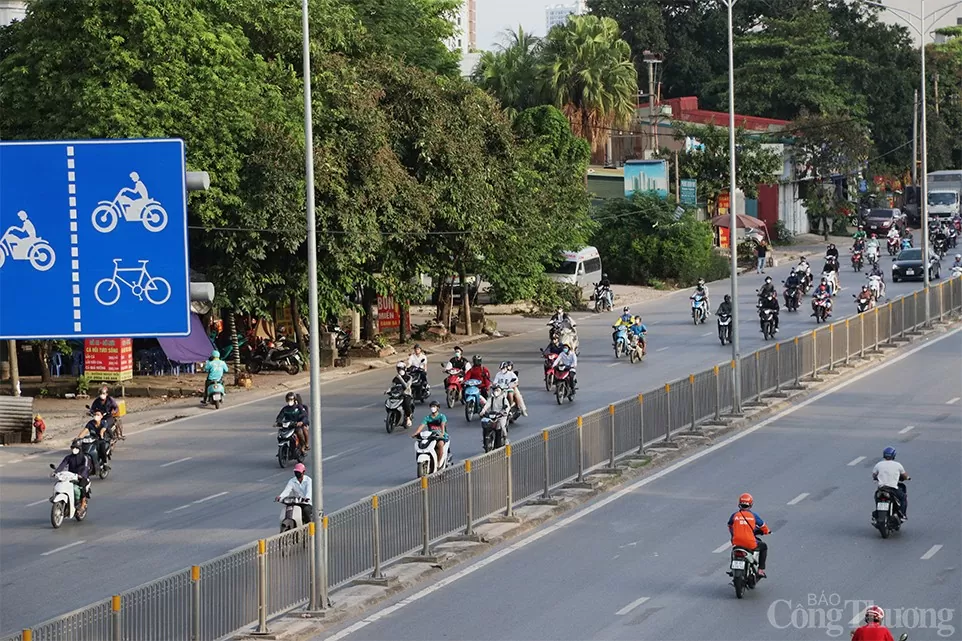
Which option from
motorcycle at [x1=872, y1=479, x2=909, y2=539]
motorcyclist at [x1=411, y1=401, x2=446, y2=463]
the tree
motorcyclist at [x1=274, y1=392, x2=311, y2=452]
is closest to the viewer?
motorcycle at [x1=872, y1=479, x2=909, y2=539]

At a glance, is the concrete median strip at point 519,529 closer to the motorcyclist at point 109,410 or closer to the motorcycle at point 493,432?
the motorcycle at point 493,432

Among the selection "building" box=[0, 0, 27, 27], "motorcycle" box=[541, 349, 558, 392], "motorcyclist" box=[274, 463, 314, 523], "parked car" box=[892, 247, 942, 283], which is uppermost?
"building" box=[0, 0, 27, 27]

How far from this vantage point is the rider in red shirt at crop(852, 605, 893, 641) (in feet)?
44.5

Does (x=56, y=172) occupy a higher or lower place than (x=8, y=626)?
higher

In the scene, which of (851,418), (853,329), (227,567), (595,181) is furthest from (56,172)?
(595,181)

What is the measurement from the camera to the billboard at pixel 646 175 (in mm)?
71438

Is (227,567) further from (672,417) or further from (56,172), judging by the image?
(672,417)

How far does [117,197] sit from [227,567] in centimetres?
467

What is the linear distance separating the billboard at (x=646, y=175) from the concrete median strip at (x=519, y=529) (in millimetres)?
36847

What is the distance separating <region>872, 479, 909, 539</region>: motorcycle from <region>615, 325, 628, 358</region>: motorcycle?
814 inches

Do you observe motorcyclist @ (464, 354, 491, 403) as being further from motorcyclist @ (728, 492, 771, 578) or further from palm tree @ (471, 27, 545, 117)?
palm tree @ (471, 27, 545, 117)

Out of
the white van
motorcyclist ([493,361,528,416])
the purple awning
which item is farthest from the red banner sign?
the white van

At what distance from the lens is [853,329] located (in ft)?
131

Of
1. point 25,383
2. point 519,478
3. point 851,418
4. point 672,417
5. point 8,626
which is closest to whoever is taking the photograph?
point 8,626
